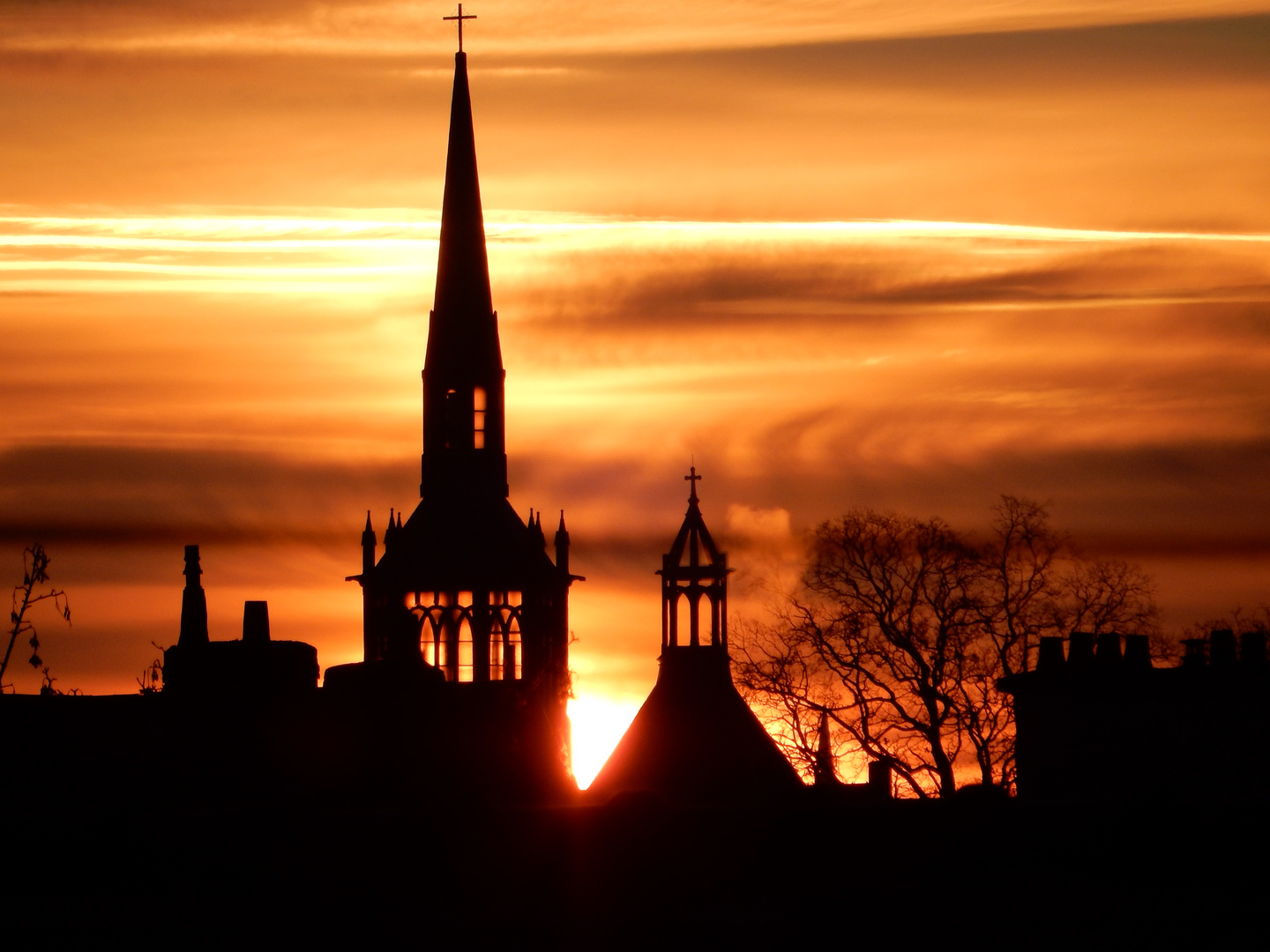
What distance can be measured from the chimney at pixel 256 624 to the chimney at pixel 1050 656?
16.4 m

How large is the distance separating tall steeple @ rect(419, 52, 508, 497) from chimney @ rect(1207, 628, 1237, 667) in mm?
75586

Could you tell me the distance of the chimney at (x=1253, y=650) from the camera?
46062 millimetres

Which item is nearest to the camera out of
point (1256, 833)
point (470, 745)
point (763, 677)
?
point (1256, 833)

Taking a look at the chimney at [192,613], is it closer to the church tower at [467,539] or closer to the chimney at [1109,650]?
the chimney at [1109,650]

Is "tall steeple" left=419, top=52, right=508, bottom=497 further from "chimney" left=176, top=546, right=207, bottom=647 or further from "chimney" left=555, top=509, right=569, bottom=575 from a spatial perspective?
"chimney" left=176, top=546, right=207, bottom=647

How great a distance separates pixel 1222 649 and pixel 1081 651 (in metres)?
4.35

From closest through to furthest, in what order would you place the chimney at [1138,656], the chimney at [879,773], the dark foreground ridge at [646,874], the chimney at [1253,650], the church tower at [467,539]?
the dark foreground ridge at [646,874] < the chimney at [1253,650] < the chimney at [1138,656] < the chimney at [879,773] < the church tower at [467,539]

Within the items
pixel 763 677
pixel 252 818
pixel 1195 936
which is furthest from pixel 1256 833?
pixel 763 677

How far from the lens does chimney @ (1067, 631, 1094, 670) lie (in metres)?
50.2

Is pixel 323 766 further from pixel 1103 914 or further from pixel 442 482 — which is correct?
pixel 442 482

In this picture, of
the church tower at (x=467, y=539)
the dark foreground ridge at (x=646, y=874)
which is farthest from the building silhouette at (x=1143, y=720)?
the church tower at (x=467, y=539)

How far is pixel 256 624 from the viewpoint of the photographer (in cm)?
5112

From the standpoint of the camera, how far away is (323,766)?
50031 mm

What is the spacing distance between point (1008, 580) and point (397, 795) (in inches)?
817
